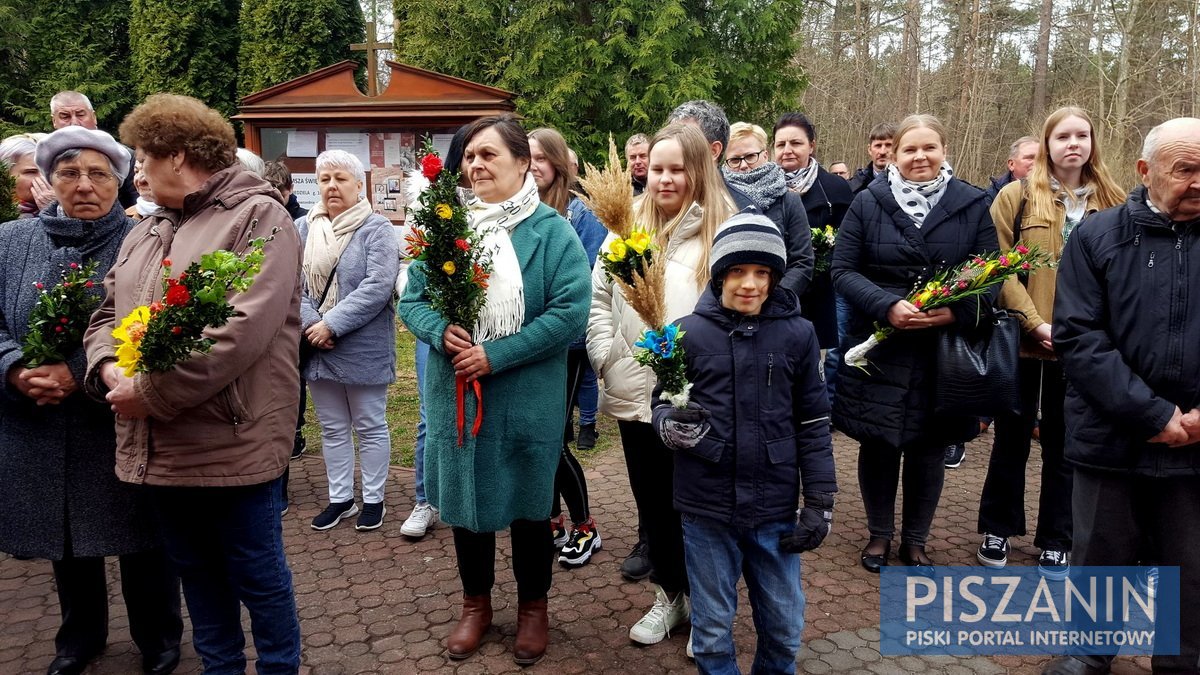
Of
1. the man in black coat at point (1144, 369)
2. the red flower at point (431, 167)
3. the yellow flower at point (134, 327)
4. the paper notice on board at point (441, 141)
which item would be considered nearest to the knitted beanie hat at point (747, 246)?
the red flower at point (431, 167)

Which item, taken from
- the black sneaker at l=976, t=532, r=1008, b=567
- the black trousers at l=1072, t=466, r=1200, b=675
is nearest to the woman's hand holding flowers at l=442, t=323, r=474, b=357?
the black trousers at l=1072, t=466, r=1200, b=675

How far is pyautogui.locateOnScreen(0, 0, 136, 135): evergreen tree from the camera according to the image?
15602 millimetres

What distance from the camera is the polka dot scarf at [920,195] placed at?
414 centimetres

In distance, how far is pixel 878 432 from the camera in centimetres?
418

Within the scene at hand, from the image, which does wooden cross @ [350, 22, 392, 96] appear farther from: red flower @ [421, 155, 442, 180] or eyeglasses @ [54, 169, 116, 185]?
red flower @ [421, 155, 442, 180]

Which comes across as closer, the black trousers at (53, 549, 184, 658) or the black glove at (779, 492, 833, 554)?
the black glove at (779, 492, 833, 554)

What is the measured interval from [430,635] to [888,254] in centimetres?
300

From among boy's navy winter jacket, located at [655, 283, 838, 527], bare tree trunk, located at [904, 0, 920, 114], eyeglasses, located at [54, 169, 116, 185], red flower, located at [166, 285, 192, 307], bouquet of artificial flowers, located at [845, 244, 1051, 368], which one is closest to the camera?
red flower, located at [166, 285, 192, 307]

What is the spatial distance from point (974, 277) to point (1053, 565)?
5.70 ft

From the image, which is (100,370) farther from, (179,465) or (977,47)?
(977,47)

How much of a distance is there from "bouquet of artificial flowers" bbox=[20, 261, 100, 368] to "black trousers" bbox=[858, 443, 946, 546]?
12.4ft

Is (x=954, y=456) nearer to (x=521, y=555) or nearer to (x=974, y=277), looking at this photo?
(x=974, y=277)

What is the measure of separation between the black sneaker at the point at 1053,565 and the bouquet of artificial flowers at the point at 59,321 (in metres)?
4.77

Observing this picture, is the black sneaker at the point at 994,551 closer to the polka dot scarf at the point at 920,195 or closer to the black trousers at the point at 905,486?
the black trousers at the point at 905,486
